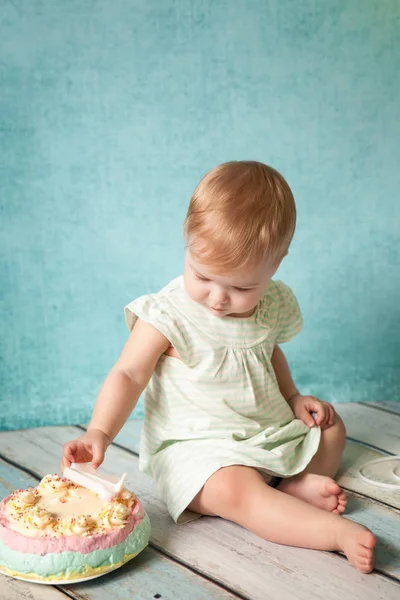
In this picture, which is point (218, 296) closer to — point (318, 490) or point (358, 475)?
point (318, 490)

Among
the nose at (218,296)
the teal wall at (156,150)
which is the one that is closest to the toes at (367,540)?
the nose at (218,296)

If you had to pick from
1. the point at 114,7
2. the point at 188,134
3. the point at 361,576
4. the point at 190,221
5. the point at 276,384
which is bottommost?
the point at 361,576

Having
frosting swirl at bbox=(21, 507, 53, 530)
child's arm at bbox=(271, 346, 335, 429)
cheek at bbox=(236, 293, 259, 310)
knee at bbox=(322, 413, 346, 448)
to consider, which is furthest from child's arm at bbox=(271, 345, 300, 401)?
frosting swirl at bbox=(21, 507, 53, 530)

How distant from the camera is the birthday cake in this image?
92 cm

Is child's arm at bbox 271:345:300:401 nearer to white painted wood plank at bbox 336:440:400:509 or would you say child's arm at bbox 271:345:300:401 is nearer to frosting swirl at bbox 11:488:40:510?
white painted wood plank at bbox 336:440:400:509

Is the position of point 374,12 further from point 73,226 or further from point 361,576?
point 361,576

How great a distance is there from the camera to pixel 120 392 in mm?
1127

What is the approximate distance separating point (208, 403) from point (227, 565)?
27 cm

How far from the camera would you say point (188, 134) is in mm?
1518

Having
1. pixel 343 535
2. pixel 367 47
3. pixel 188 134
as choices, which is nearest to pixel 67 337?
pixel 188 134

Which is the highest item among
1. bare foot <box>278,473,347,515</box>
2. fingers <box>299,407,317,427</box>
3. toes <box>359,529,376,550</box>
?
fingers <box>299,407,317,427</box>

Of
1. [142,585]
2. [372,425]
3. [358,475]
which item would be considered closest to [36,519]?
[142,585]

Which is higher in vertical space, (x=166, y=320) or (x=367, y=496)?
(x=166, y=320)

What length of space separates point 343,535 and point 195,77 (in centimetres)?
92
